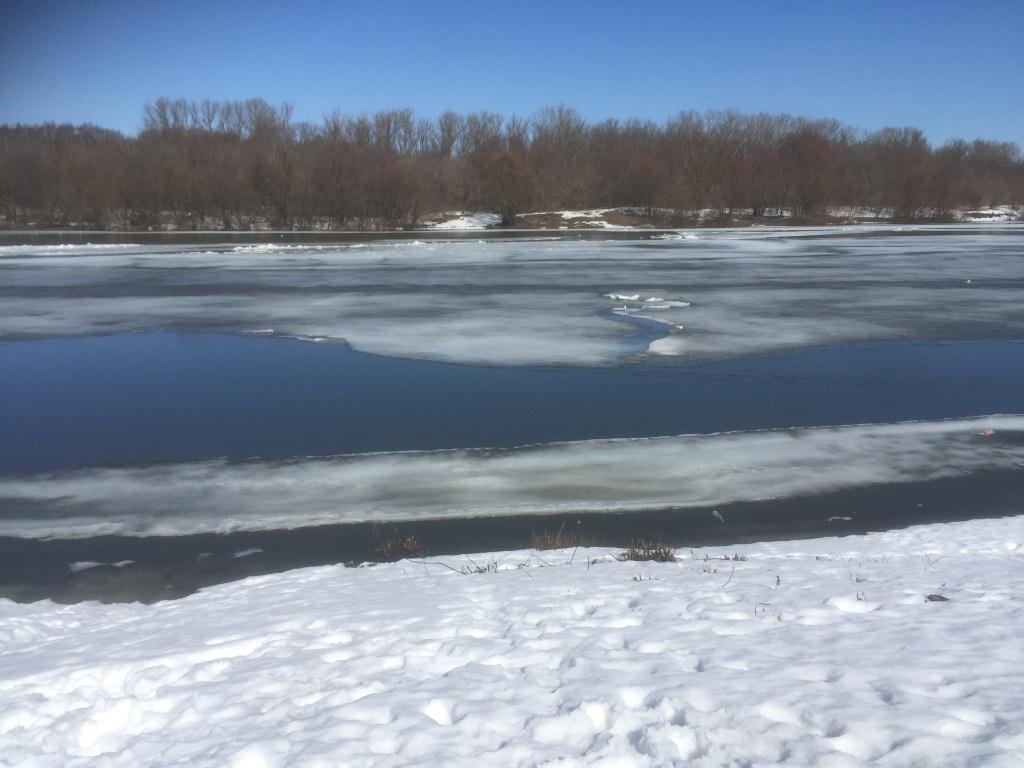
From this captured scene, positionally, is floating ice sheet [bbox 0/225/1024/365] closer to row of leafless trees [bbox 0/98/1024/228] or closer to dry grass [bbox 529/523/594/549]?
dry grass [bbox 529/523/594/549]

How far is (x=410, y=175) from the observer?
61.7 meters

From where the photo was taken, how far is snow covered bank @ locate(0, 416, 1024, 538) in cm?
812

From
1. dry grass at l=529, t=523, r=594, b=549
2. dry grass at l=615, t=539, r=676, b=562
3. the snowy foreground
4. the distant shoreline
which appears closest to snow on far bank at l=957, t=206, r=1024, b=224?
the distant shoreline

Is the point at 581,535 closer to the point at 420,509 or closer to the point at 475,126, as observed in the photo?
the point at 420,509

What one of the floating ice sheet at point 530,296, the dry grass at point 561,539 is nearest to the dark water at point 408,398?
the floating ice sheet at point 530,296

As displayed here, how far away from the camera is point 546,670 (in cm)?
437

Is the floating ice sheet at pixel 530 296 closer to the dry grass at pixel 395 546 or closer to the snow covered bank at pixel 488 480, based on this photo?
the snow covered bank at pixel 488 480

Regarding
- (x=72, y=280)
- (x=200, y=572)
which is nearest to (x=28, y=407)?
(x=200, y=572)

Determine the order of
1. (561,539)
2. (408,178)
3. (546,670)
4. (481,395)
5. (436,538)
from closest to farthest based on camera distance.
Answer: (546,670) → (561,539) → (436,538) → (481,395) → (408,178)

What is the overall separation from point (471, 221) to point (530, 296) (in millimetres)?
42581

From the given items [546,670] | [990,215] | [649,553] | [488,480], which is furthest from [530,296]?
[990,215]

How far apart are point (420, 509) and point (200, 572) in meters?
2.14

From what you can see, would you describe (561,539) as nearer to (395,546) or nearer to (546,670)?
(395,546)

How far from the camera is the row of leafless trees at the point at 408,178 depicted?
61125 millimetres
